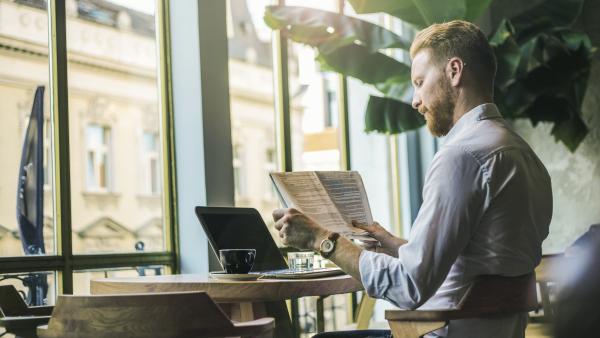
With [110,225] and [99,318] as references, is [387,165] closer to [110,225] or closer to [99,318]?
[110,225]

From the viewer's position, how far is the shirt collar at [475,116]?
6.60 feet

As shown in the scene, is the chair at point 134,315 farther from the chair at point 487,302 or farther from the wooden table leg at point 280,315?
the wooden table leg at point 280,315

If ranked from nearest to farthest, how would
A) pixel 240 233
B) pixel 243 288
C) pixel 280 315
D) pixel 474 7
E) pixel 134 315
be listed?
1. pixel 134 315
2. pixel 243 288
3. pixel 240 233
4. pixel 280 315
5. pixel 474 7

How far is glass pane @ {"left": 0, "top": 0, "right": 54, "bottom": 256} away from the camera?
3.42 m

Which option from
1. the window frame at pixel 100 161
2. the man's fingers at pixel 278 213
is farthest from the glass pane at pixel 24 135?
the man's fingers at pixel 278 213

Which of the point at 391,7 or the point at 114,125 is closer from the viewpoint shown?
the point at 114,125

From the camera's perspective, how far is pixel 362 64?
5.21m

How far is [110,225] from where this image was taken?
4.04 m

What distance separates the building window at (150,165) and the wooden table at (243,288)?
1875 mm

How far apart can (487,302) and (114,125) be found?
2849 mm

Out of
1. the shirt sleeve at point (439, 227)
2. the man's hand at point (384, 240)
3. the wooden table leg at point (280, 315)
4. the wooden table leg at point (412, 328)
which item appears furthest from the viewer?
the wooden table leg at point (280, 315)

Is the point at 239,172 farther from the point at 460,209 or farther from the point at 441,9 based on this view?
the point at 460,209

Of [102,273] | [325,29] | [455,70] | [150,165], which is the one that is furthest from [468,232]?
[325,29]

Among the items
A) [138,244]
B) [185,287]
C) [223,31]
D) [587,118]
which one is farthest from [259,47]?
[185,287]
